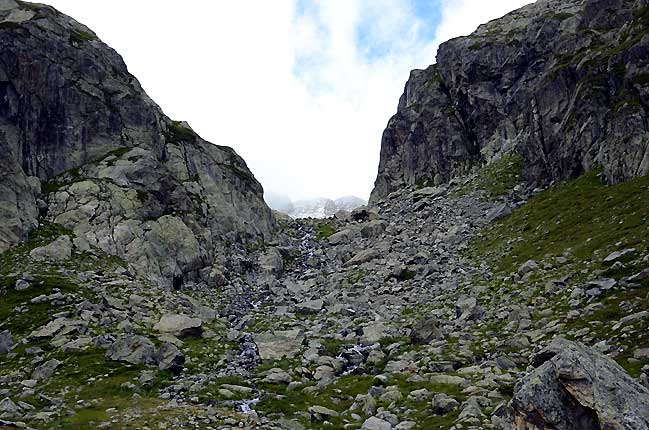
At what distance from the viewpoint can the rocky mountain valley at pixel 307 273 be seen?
25484mm

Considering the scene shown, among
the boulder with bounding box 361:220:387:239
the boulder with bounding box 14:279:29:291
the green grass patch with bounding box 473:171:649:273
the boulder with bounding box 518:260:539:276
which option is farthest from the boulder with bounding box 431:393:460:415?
the boulder with bounding box 361:220:387:239

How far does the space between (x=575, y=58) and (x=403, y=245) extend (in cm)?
3982

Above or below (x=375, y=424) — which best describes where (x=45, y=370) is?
above

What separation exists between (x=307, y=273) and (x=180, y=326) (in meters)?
33.4

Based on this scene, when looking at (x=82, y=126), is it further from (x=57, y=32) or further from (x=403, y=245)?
(x=403, y=245)

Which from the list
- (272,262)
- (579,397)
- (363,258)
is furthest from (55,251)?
(579,397)

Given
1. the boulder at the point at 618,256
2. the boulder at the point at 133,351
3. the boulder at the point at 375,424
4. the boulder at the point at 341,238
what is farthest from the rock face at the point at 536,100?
the boulder at the point at 133,351

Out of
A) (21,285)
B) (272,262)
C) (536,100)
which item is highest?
(536,100)

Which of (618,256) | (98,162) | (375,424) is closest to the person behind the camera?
(375,424)

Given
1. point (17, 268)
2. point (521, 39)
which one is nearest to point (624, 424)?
point (17, 268)

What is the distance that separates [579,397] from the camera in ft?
48.2

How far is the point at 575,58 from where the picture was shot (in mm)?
76438

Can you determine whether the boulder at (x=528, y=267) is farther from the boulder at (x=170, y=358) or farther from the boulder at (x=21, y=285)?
the boulder at (x=21, y=285)

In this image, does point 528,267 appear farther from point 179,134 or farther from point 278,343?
point 179,134
